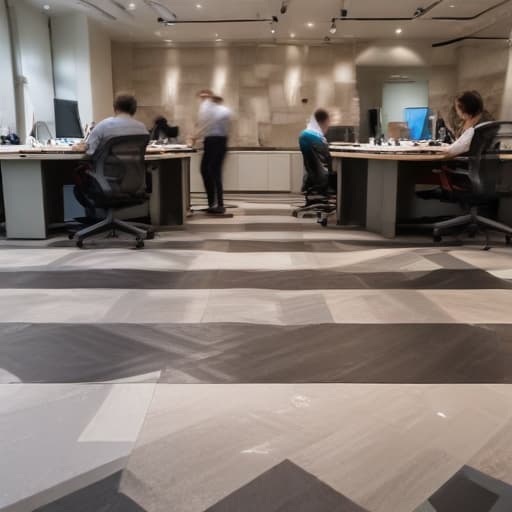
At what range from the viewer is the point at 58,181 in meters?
6.63

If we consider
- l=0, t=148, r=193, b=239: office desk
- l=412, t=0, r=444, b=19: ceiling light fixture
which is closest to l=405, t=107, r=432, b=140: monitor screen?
l=0, t=148, r=193, b=239: office desk

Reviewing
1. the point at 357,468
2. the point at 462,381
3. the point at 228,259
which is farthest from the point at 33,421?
the point at 228,259

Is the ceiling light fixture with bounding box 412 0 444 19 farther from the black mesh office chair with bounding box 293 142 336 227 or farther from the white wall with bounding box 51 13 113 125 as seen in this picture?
the white wall with bounding box 51 13 113 125

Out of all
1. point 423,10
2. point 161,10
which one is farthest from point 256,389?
point 423,10

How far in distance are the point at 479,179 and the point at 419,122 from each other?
6.65ft

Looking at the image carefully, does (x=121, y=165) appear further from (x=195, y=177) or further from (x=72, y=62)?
(x=72, y=62)

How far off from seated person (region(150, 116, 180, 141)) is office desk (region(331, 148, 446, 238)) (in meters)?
2.70

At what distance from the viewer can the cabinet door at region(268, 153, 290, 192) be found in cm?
1205

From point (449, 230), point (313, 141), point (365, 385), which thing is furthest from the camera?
point (313, 141)

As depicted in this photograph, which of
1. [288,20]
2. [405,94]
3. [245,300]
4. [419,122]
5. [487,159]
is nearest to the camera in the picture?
[245,300]

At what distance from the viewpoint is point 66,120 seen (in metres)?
6.44

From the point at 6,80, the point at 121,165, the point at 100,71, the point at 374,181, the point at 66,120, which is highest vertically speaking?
the point at 100,71

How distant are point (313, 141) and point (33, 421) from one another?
5.68m

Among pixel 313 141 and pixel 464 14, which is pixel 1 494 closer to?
pixel 313 141
